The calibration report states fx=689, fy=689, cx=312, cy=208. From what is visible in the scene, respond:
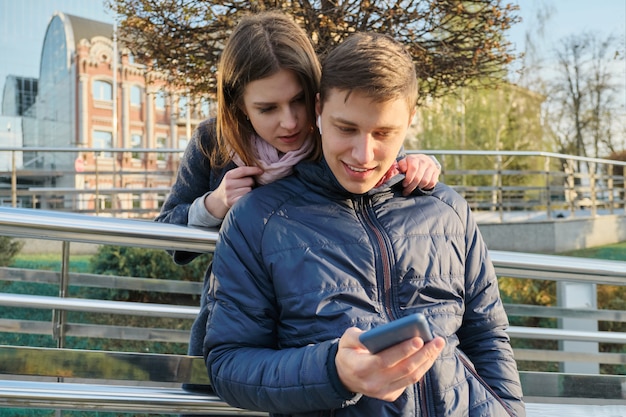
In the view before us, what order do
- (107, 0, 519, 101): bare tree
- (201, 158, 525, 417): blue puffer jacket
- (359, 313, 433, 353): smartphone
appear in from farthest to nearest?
(107, 0, 519, 101): bare tree < (201, 158, 525, 417): blue puffer jacket < (359, 313, 433, 353): smartphone

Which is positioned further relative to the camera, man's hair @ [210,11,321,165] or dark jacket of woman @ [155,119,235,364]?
dark jacket of woman @ [155,119,235,364]

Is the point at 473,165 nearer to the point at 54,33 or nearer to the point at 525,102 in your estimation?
the point at 525,102

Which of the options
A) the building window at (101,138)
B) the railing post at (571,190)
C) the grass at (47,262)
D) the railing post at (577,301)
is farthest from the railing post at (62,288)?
the building window at (101,138)

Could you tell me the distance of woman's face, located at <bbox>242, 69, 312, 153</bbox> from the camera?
164 cm

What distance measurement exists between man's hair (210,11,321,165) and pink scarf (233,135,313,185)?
0.08 ft

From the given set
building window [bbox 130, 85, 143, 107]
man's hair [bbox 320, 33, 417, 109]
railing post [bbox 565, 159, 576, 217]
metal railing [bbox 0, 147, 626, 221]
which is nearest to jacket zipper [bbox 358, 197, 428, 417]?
man's hair [bbox 320, 33, 417, 109]

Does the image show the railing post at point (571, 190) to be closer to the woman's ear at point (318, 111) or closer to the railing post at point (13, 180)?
the railing post at point (13, 180)

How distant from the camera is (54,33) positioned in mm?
42625

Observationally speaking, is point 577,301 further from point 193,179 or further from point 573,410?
point 193,179

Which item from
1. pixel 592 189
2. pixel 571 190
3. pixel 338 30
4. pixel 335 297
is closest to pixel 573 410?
pixel 335 297

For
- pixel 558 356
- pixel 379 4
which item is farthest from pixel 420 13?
pixel 558 356

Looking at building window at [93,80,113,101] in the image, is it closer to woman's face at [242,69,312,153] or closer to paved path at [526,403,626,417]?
paved path at [526,403,626,417]

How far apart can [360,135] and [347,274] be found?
28cm

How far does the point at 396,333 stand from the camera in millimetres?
1016
